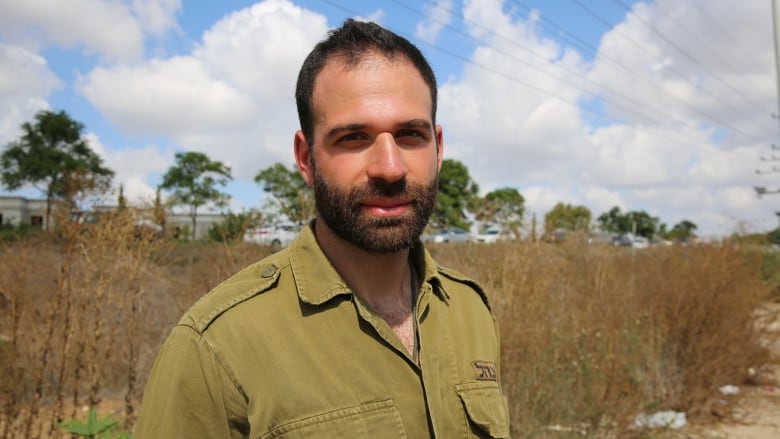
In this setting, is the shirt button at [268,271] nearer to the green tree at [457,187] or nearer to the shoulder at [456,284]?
the shoulder at [456,284]

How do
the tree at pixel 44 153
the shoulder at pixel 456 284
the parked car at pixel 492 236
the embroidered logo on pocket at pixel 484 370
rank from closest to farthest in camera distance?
1. the embroidered logo on pocket at pixel 484 370
2. the shoulder at pixel 456 284
3. the parked car at pixel 492 236
4. the tree at pixel 44 153

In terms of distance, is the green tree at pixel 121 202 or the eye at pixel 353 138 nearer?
the eye at pixel 353 138

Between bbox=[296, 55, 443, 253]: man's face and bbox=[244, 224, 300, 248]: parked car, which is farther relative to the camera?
bbox=[244, 224, 300, 248]: parked car

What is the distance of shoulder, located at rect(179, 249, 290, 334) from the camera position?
4.49 feet

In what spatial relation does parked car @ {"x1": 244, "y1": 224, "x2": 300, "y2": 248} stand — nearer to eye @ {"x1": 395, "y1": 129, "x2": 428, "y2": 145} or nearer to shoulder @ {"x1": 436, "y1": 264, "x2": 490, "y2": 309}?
shoulder @ {"x1": 436, "y1": 264, "x2": 490, "y2": 309}

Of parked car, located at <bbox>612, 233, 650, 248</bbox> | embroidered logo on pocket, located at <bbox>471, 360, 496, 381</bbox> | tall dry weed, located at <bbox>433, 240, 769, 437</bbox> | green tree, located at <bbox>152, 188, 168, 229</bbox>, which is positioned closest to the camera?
embroidered logo on pocket, located at <bbox>471, 360, 496, 381</bbox>

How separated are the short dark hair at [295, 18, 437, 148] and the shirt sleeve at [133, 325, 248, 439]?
0.65m

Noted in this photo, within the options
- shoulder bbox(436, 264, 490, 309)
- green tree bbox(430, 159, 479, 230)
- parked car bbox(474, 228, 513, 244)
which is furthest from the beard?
green tree bbox(430, 159, 479, 230)

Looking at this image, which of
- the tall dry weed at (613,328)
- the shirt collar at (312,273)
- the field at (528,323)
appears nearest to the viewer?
the shirt collar at (312,273)

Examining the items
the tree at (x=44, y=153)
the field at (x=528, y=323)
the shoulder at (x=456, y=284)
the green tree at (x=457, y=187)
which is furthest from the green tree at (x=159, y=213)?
the green tree at (x=457, y=187)

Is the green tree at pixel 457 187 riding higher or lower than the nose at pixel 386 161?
higher

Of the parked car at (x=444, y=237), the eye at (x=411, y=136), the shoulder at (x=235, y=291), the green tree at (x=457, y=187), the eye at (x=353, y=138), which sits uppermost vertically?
the green tree at (x=457, y=187)

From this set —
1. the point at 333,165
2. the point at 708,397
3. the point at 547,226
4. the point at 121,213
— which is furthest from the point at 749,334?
the point at 333,165

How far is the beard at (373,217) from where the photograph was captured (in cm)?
153
